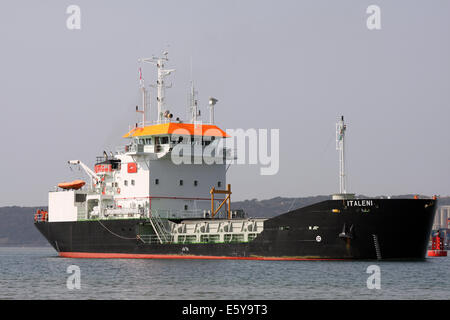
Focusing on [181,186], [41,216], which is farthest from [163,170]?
[41,216]

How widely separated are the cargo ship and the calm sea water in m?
1.28

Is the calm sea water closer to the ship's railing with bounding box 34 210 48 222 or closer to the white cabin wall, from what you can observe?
the white cabin wall

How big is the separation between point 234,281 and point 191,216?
1902 centimetres

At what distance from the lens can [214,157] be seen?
172 ft

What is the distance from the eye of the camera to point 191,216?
51594 millimetres

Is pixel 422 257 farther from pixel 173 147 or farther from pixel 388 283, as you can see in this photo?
pixel 173 147

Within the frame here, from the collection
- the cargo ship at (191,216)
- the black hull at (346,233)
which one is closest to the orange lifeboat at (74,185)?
the cargo ship at (191,216)

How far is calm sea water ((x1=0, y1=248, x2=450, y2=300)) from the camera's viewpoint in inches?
1117

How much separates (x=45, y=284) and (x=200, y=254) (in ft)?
48.3

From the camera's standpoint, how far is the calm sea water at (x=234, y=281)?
93.1ft

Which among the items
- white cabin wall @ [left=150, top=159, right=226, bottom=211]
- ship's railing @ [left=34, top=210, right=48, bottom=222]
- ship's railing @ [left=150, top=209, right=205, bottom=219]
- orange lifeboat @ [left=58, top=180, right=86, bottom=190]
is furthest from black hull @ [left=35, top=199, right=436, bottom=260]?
ship's railing @ [left=34, top=210, right=48, bottom=222]

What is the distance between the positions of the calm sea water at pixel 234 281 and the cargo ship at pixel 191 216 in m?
1.28

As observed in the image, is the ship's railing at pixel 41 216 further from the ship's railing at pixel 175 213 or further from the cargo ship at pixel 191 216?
the ship's railing at pixel 175 213
